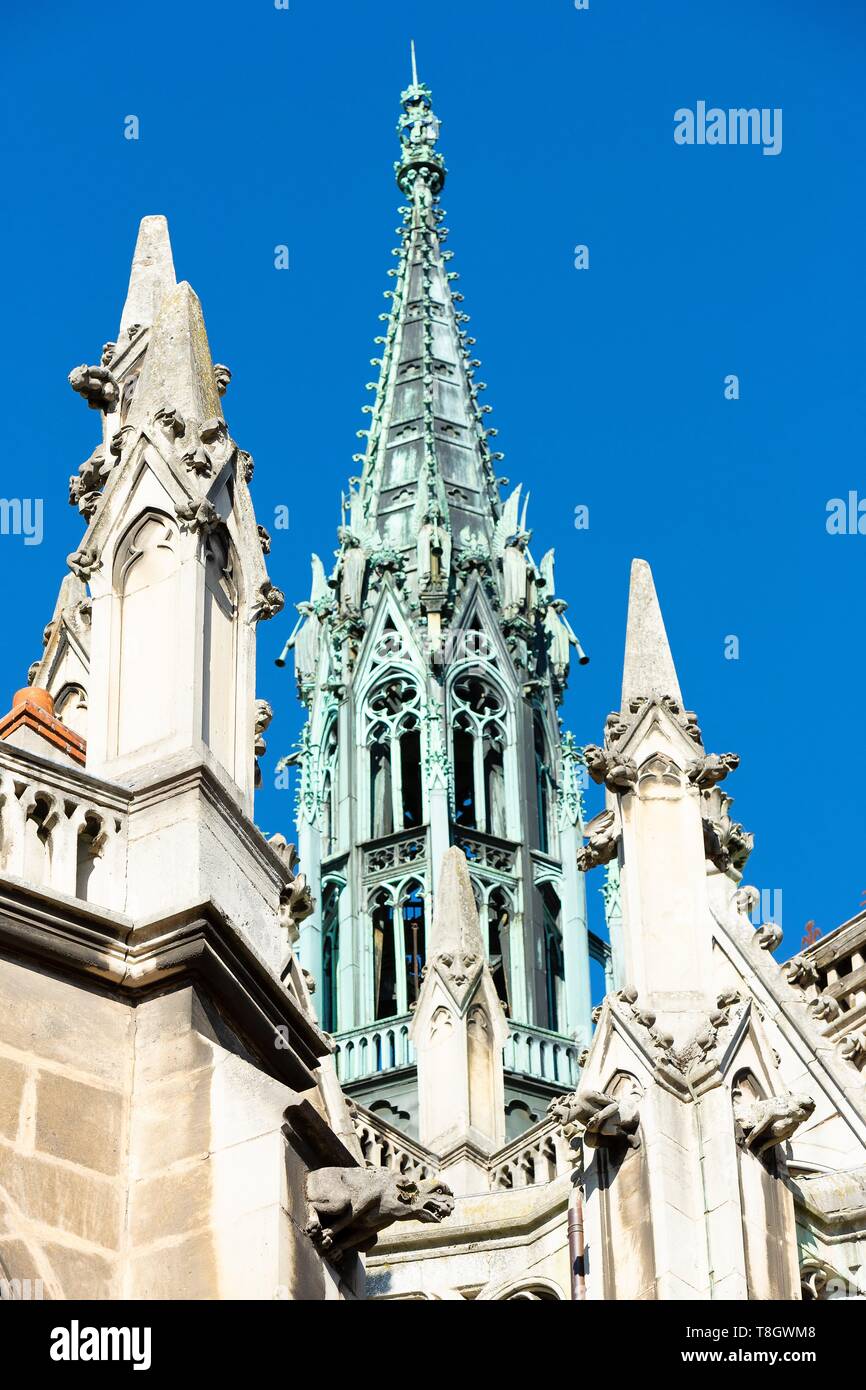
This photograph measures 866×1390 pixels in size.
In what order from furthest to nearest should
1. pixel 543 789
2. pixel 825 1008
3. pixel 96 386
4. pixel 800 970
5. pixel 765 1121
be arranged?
pixel 543 789, pixel 800 970, pixel 825 1008, pixel 765 1121, pixel 96 386

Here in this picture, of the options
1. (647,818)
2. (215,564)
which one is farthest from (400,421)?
(215,564)

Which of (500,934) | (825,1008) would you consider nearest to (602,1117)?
(825,1008)

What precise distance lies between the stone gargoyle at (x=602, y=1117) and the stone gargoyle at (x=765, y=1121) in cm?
50

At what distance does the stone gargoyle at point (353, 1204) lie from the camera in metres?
10.0

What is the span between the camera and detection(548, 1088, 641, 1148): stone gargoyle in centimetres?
1376

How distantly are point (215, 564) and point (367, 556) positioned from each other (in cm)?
3534

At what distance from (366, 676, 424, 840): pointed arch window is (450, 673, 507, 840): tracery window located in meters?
0.62

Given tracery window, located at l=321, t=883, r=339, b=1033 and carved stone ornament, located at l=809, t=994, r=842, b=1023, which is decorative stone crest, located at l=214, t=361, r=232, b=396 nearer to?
carved stone ornament, located at l=809, t=994, r=842, b=1023

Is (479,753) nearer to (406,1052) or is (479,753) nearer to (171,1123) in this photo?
(406,1052)

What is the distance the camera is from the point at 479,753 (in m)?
44.2

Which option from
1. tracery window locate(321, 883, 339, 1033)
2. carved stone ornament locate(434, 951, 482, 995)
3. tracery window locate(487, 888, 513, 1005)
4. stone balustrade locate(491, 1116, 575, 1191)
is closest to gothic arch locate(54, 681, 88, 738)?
stone balustrade locate(491, 1116, 575, 1191)

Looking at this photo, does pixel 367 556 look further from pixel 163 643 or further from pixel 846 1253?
pixel 163 643

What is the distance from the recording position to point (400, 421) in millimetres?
50000

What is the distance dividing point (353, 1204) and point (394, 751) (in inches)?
1347
